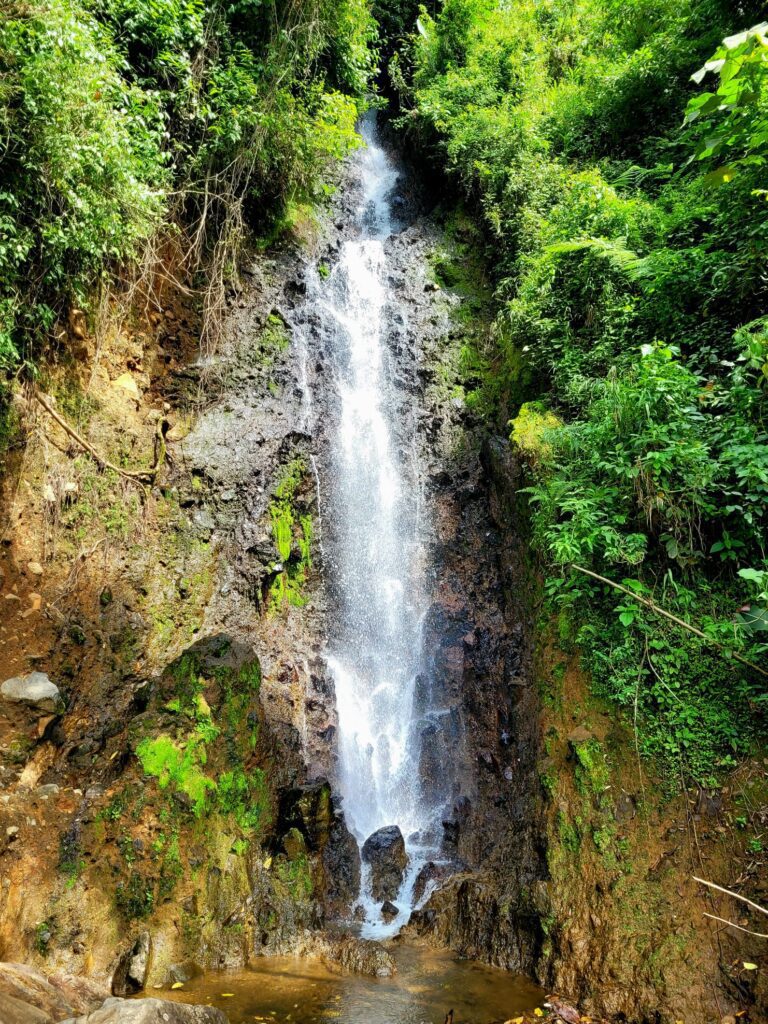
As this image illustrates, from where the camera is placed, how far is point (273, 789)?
285 inches

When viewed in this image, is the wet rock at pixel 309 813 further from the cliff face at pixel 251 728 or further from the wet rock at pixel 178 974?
the wet rock at pixel 178 974

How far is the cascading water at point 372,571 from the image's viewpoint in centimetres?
793

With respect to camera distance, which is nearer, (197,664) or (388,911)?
(388,911)

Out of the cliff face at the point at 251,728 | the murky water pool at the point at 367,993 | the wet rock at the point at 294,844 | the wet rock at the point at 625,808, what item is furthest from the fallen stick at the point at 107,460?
the wet rock at the point at 625,808

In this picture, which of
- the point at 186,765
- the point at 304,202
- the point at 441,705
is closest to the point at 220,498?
the point at 186,765

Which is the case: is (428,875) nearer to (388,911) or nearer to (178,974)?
(388,911)

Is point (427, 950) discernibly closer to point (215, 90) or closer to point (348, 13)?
point (215, 90)

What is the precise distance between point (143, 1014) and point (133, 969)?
82.4 inches

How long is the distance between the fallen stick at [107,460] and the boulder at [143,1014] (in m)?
5.28

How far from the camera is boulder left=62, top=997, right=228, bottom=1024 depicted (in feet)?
11.8

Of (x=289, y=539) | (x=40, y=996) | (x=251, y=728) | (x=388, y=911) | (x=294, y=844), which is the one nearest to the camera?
(x=40, y=996)

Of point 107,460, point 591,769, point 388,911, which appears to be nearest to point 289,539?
point 107,460

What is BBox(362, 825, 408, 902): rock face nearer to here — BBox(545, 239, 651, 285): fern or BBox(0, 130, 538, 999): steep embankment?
BBox(0, 130, 538, 999): steep embankment

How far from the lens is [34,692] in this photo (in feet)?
19.8
